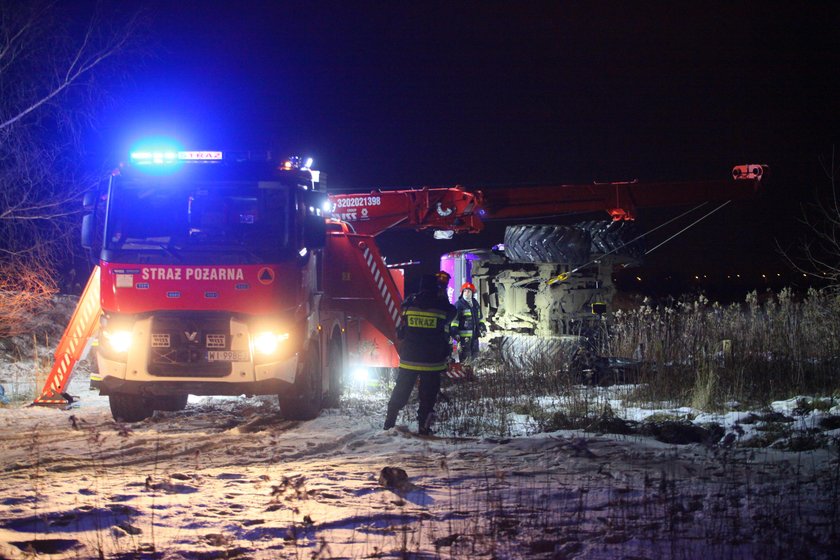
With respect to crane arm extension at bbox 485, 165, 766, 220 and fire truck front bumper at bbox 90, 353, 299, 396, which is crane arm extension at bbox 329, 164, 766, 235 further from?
fire truck front bumper at bbox 90, 353, 299, 396

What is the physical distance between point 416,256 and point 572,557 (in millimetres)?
38958

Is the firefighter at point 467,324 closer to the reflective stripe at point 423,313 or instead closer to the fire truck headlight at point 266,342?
the reflective stripe at point 423,313

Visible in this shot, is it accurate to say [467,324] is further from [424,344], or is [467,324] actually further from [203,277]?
[203,277]

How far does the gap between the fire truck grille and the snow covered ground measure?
708mm

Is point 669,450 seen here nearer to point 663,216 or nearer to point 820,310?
point 820,310

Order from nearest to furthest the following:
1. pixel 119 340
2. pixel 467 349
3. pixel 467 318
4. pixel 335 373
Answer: pixel 119 340
pixel 335 373
pixel 467 318
pixel 467 349

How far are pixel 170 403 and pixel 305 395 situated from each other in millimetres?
2022

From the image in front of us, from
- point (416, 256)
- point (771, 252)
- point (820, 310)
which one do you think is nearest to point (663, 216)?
point (771, 252)

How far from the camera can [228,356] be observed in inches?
352

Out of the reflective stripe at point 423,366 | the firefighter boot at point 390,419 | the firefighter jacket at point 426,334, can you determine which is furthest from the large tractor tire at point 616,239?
the firefighter boot at point 390,419

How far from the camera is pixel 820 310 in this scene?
42.4 feet

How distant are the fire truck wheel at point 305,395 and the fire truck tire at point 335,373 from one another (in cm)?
78

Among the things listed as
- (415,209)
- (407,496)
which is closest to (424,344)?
(407,496)

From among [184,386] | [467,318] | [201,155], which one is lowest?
[184,386]
